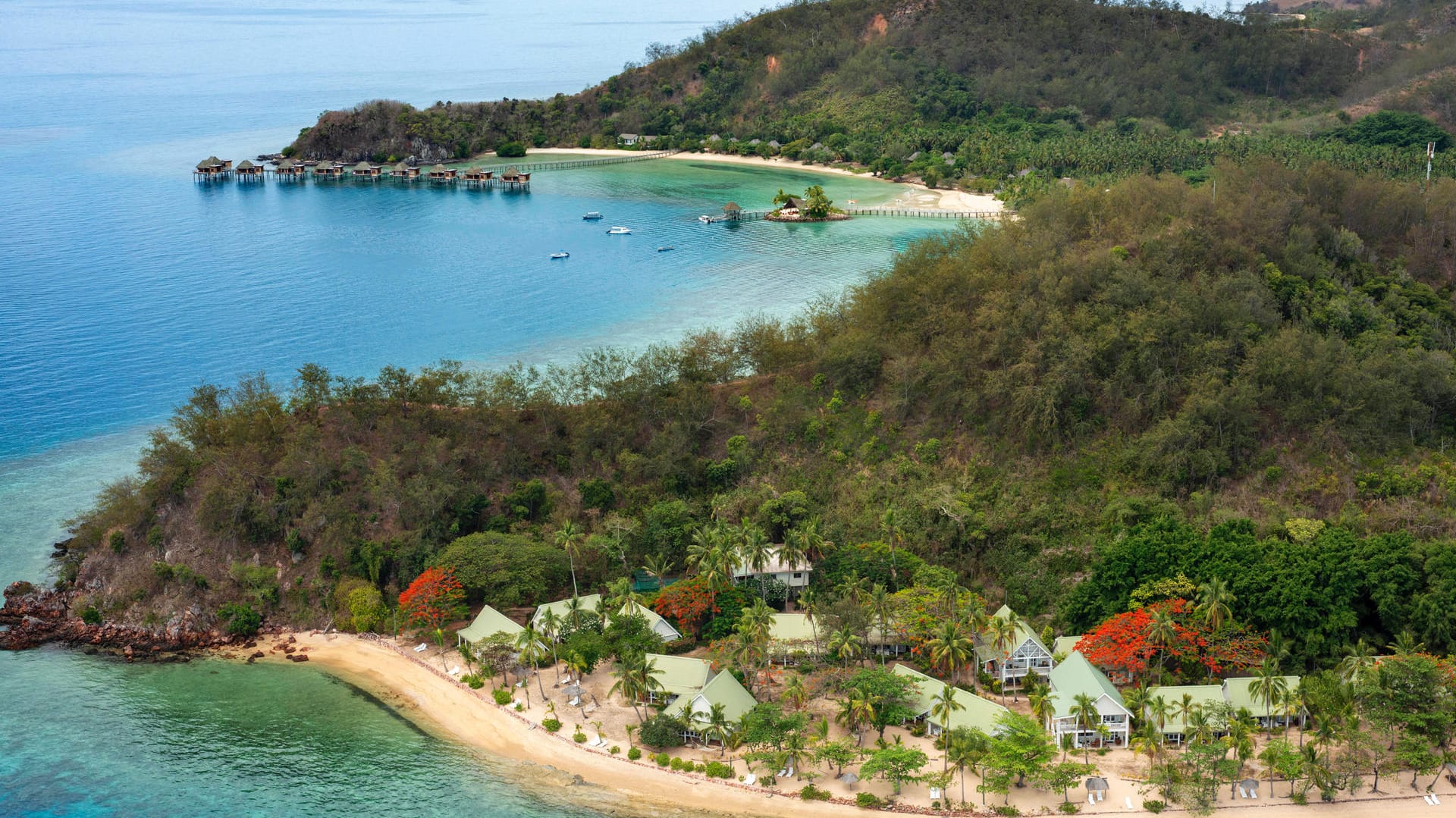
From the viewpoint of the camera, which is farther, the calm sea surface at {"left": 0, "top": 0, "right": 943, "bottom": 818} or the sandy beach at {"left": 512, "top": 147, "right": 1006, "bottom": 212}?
the sandy beach at {"left": 512, "top": 147, "right": 1006, "bottom": 212}

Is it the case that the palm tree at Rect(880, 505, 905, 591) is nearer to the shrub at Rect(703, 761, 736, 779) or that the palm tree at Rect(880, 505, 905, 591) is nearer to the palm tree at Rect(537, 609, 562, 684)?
the shrub at Rect(703, 761, 736, 779)

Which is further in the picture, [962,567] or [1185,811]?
[962,567]

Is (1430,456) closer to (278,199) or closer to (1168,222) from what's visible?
(1168,222)

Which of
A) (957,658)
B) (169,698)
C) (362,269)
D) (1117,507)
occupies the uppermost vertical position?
(362,269)

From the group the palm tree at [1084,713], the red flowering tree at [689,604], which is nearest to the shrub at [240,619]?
the red flowering tree at [689,604]

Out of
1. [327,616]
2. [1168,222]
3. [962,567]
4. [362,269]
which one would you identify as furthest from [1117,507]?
[362,269]

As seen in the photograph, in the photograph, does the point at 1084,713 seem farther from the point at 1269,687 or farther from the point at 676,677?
the point at 676,677

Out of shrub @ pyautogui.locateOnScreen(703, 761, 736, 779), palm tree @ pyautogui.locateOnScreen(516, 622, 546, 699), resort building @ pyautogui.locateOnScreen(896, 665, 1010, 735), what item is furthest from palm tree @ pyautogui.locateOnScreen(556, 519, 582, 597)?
resort building @ pyautogui.locateOnScreen(896, 665, 1010, 735)
